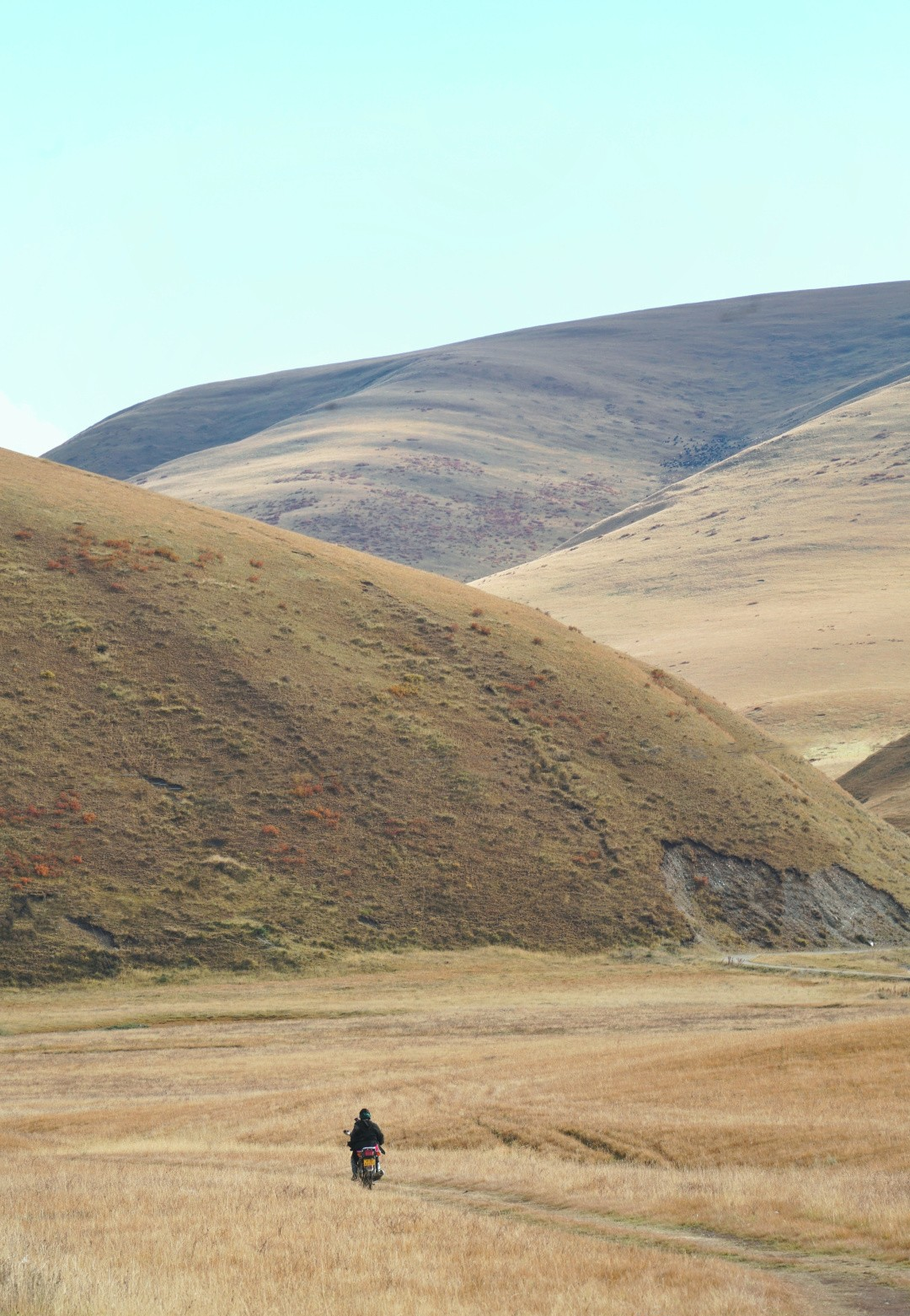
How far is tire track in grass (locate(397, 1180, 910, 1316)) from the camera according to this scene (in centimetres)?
A: 1274

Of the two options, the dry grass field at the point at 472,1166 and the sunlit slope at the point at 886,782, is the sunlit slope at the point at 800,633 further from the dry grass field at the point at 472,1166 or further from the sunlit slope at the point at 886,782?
the dry grass field at the point at 472,1166

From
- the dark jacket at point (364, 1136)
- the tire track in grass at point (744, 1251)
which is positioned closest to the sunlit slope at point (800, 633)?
the dark jacket at point (364, 1136)

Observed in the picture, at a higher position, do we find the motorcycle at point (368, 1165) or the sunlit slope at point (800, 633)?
the sunlit slope at point (800, 633)

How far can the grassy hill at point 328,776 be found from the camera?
2218 inches

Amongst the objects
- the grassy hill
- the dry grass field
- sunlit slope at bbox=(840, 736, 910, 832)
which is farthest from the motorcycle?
sunlit slope at bbox=(840, 736, 910, 832)

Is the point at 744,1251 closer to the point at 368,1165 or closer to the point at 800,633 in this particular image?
the point at 368,1165

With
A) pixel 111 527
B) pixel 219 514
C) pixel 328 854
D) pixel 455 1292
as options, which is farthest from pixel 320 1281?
pixel 219 514

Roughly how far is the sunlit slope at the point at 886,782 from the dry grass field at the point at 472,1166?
4964 cm

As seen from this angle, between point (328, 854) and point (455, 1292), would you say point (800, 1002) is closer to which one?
point (328, 854)

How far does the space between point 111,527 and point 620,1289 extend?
2855 inches

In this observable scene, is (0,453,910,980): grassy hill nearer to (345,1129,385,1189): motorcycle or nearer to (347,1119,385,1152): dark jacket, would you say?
(347,1119,385,1152): dark jacket

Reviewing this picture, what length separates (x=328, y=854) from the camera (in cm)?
6050

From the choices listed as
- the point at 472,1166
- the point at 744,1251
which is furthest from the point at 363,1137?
the point at 744,1251

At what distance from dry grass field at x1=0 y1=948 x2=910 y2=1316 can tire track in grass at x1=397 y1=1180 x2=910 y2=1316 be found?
0.05 metres
